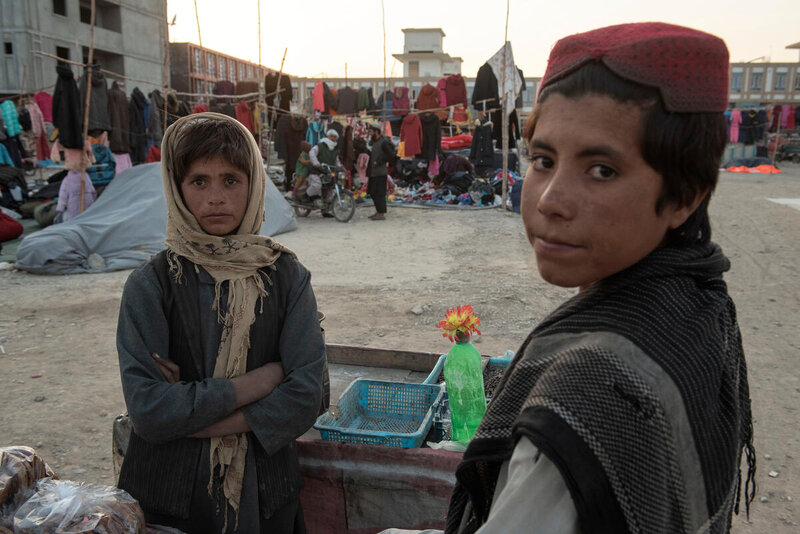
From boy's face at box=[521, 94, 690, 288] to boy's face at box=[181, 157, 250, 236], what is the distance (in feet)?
3.79

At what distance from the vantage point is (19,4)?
2159cm

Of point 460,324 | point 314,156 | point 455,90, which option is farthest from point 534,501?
point 455,90

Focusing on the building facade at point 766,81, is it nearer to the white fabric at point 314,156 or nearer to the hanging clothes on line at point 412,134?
the hanging clothes on line at point 412,134

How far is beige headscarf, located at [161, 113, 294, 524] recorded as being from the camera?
166 cm

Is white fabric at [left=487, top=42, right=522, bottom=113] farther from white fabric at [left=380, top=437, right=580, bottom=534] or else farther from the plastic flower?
white fabric at [left=380, top=437, right=580, bottom=534]

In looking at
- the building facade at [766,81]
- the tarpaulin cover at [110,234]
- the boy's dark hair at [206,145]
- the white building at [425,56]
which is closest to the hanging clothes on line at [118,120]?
the tarpaulin cover at [110,234]

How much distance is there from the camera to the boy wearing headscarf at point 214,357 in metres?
1.61

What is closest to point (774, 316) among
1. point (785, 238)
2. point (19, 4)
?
point (785, 238)

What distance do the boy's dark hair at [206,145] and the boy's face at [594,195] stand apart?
1.15 m

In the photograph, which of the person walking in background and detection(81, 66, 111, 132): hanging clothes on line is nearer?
detection(81, 66, 111, 132): hanging clothes on line

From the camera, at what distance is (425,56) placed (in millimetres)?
39031

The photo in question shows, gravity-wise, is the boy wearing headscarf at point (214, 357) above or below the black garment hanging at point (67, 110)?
below

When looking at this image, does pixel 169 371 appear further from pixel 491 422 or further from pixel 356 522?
pixel 491 422

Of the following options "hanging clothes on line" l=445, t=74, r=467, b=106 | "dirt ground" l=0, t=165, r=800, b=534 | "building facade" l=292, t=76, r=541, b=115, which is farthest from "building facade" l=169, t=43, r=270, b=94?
"dirt ground" l=0, t=165, r=800, b=534
